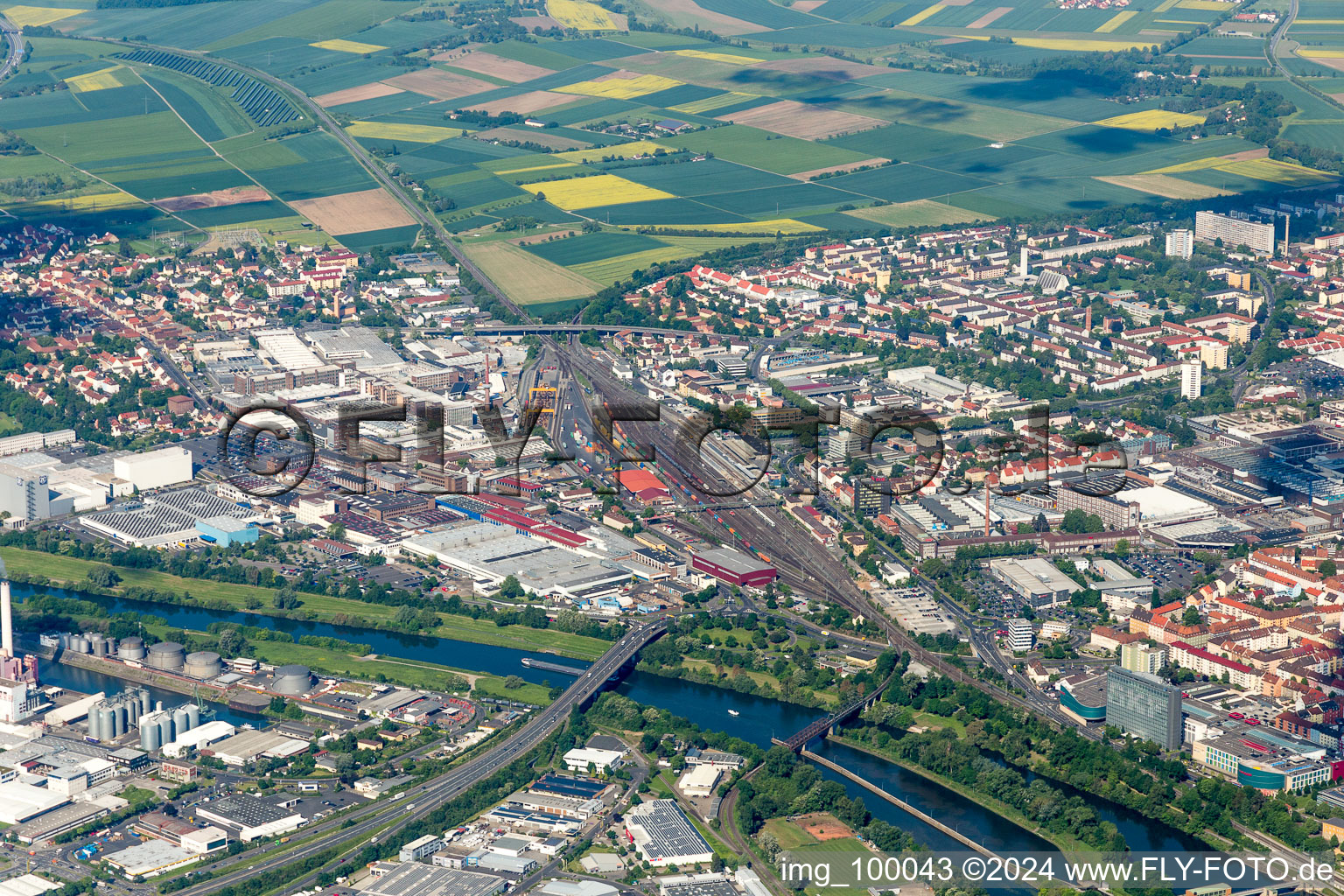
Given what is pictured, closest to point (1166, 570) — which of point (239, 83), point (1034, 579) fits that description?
point (1034, 579)

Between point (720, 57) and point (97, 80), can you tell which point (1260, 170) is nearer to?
point (720, 57)

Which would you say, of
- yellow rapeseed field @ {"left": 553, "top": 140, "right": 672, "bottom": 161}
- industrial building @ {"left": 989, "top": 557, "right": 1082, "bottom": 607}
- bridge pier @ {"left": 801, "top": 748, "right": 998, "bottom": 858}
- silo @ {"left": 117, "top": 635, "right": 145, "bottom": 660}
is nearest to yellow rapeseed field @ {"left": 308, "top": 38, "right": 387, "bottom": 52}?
yellow rapeseed field @ {"left": 553, "top": 140, "right": 672, "bottom": 161}

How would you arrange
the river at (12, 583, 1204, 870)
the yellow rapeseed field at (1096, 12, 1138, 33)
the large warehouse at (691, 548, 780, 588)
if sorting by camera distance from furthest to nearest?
the yellow rapeseed field at (1096, 12, 1138, 33) → the large warehouse at (691, 548, 780, 588) → the river at (12, 583, 1204, 870)

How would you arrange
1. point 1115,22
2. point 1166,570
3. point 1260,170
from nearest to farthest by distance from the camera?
1. point 1166,570
2. point 1260,170
3. point 1115,22

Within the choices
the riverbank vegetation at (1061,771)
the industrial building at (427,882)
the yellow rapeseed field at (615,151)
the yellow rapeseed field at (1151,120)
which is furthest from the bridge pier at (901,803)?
the yellow rapeseed field at (1151,120)

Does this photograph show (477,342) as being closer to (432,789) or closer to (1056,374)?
(1056,374)

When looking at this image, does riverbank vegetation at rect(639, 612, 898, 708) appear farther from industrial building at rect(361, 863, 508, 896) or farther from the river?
industrial building at rect(361, 863, 508, 896)
